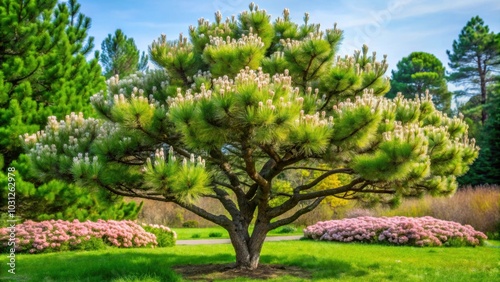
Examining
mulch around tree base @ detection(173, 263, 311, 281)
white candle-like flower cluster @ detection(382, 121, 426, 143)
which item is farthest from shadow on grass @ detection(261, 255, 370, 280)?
white candle-like flower cluster @ detection(382, 121, 426, 143)

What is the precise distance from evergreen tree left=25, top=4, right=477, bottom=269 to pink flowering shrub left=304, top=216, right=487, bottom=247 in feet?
12.8

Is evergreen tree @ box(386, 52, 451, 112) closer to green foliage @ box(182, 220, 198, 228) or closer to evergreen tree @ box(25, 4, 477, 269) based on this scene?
green foliage @ box(182, 220, 198, 228)

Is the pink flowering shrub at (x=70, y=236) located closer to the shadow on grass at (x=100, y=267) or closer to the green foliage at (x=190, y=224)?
the shadow on grass at (x=100, y=267)

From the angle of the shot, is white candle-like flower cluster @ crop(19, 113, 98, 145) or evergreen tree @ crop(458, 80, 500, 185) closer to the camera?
white candle-like flower cluster @ crop(19, 113, 98, 145)

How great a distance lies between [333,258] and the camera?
373 inches

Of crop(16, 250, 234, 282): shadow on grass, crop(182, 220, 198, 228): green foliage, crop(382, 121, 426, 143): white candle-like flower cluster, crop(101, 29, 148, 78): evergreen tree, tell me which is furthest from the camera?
crop(101, 29, 148, 78): evergreen tree

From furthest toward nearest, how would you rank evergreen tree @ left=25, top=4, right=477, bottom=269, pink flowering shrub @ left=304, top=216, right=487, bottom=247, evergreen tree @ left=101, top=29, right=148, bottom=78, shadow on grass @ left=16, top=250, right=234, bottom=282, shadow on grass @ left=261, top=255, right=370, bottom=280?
evergreen tree @ left=101, top=29, right=148, bottom=78 < pink flowering shrub @ left=304, top=216, right=487, bottom=247 < shadow on grass @ left=261, top=255, right=370, bottom=280 < shadow on grass @ left=16, top=250, right=234, bottom=282 < evergreen tree @ left=25, top=4, right=477, bottom=269

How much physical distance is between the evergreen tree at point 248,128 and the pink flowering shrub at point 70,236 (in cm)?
424

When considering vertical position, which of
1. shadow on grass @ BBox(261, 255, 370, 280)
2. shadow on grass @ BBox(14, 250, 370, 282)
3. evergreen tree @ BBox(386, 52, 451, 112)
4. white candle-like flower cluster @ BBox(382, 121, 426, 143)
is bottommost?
shadow on grass @ BBox(261, 255, 370, 280)

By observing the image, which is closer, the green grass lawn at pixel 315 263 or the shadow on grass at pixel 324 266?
the green grass lawn at pixel 315 263

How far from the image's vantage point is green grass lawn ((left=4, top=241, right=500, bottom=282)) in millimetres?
7188

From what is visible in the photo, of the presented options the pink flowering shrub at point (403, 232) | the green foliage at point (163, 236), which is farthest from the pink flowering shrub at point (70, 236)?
the pink flowering shrub at point (403, 232)

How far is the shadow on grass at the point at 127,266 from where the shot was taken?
22.7 feet

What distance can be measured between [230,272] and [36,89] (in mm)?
8558
